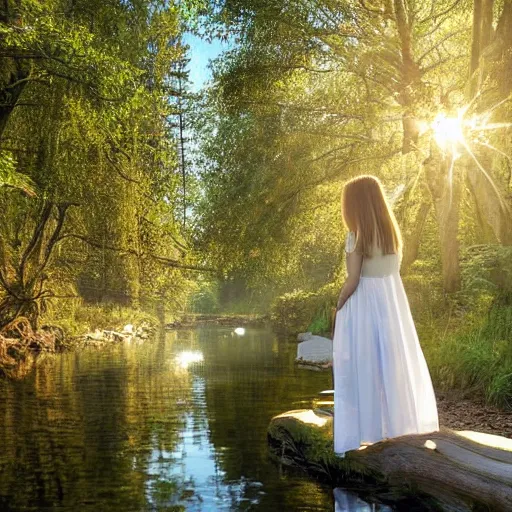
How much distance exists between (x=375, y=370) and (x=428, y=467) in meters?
0.87

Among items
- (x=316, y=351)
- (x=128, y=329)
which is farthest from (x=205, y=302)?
(x=316, y=351)

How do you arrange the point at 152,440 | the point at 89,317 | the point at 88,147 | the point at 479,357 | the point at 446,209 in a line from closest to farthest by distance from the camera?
the point at 152,440 < the point at 479,357 < the point at 88,147 < the point at 446,209 < the point at 89,317

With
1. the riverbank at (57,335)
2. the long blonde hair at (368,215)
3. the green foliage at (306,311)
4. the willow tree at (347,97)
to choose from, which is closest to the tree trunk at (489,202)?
the willow tree at (347,97)

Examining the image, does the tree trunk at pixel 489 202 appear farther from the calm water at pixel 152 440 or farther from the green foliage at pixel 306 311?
the green foliage at pixel 306 311

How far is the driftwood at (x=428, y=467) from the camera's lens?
5.05 m

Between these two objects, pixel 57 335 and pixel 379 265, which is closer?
pixel 379 265

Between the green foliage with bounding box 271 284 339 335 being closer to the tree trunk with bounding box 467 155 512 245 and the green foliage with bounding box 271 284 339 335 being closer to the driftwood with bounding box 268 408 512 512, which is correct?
the tree trunk with bounding box 467 155 512 245

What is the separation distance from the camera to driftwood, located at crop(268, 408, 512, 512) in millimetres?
5055

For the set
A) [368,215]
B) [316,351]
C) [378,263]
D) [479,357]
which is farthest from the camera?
[316,351]

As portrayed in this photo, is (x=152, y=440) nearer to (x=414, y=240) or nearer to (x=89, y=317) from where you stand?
(x=414, y=240)

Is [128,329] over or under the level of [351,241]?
over

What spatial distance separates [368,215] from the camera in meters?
5.82

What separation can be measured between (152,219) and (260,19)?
184 inches

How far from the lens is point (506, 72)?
1226 cm
